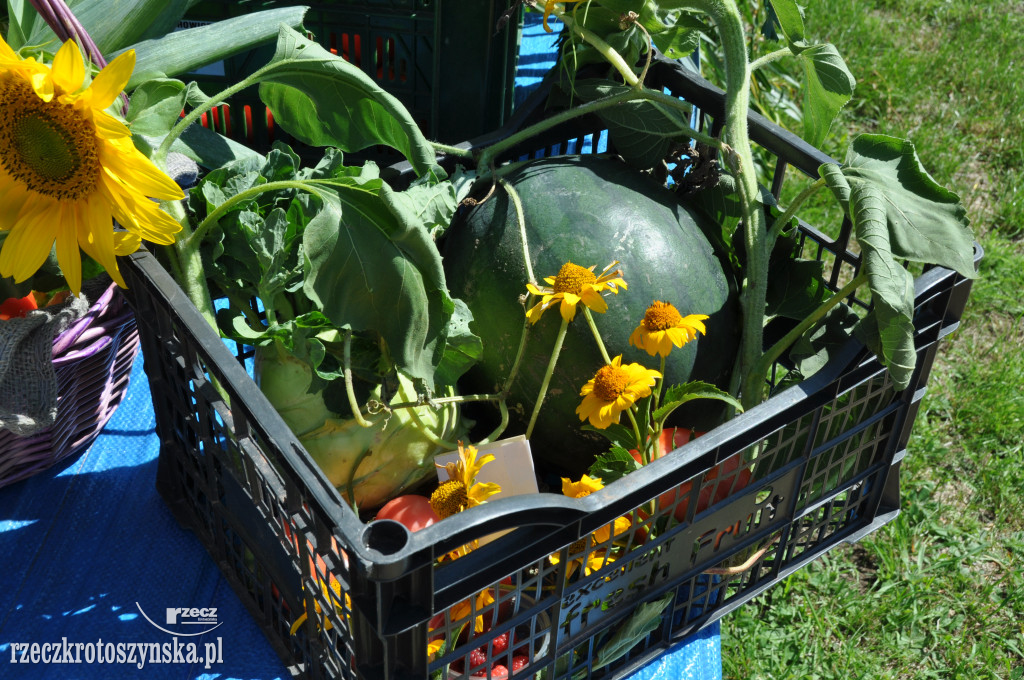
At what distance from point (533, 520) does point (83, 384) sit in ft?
2.30

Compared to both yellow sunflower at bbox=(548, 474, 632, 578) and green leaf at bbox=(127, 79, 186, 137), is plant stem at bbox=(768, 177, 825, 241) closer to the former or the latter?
yellow sunflower at bbox=(548, 474, 632, 578)

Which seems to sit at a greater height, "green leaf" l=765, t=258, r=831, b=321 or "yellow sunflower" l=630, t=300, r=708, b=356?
"yellow sunflower" l=630, t=300, r=708, b=356

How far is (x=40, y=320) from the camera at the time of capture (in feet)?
3.49

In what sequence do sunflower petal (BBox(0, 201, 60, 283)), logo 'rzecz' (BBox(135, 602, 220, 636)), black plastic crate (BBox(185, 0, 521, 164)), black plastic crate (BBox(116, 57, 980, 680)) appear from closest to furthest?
black plastic crate (BBox(116, 57, 980, 680))
sunflower petal (BBox(0, 201, 60, 283))
logo 'rzecz' (BBox(135, 602, 220, 636))
black plastic crate (BBox(185, 0, 521, 164))

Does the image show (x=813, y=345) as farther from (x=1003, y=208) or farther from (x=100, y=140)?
(x=1003, y=208)

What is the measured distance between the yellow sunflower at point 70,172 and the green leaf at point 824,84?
0.79m

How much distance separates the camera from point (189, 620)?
1.18 meters

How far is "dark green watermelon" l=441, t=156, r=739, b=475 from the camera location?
3.92ft

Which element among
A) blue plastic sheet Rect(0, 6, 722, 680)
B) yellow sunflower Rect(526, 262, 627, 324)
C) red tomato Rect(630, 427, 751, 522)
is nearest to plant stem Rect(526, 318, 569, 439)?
yellow sunflower Rect(526, 262, 627, 324)

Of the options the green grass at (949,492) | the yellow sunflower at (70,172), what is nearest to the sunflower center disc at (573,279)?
the yellow sunflower at (70,172)

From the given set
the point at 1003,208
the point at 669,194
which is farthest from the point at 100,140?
the point at 1003,208

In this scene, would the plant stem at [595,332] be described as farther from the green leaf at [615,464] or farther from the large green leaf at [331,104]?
the large green leaf at [331,104]

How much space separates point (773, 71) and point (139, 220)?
75.7 inches

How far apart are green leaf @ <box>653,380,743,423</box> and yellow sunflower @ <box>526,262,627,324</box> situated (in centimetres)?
12
